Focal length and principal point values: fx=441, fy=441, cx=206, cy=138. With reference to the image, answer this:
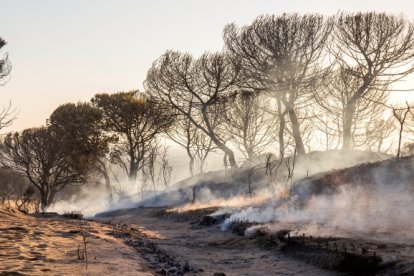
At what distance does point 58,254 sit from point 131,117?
2935cm

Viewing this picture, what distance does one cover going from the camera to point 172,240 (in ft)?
49.0

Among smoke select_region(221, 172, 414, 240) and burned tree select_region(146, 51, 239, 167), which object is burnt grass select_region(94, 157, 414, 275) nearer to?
smoke select_region(221, 172, 414, 240)

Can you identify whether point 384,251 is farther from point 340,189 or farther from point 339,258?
point 340,189

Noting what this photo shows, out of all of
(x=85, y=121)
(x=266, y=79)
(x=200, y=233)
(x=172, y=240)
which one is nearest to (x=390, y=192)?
(x=200, y=233)

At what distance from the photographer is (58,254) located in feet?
30.0

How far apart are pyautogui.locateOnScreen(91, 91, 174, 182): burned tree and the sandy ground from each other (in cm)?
2511

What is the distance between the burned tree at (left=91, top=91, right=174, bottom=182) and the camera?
37.8 metres

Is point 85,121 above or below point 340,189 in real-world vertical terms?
above

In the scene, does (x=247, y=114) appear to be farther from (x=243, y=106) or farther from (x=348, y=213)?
(x=348, y=213)

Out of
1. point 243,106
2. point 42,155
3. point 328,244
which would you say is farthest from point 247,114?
point 328,244

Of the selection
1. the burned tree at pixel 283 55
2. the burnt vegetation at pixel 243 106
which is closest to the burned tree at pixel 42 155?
the burnt vegetation at pixel 243 106

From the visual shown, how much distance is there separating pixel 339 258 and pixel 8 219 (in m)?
10.9

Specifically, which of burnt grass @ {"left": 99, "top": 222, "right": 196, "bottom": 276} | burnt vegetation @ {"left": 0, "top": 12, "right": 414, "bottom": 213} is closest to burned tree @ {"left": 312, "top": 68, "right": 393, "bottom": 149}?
burnt vegetation @ {"left": 0, "top": 12, "right": 414, "bottom": 213}

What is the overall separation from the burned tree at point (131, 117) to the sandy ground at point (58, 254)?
25.1m
